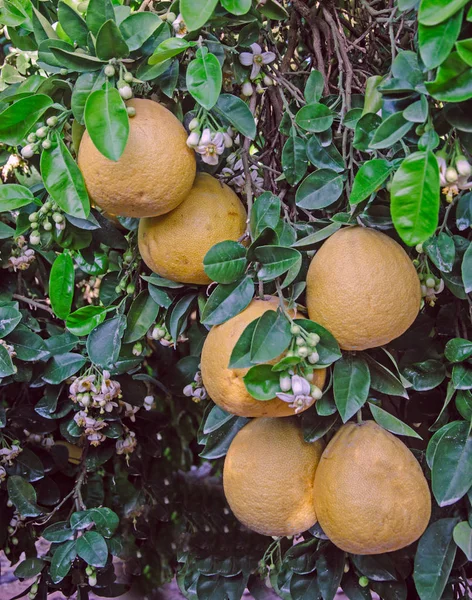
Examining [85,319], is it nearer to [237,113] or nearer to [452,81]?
[237,113]

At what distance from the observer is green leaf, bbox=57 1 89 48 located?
0.82 metres

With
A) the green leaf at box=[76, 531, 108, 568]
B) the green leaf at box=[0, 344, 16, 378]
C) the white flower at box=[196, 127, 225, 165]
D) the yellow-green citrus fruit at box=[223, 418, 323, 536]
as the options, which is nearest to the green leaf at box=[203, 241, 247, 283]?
the white flower at box=[196, 127, 225, 165]

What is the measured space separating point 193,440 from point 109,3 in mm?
1410

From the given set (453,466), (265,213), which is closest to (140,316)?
(265,213)

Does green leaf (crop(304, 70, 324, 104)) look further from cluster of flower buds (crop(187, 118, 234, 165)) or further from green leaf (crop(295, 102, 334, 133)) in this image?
cluster of flower buds (crop(187, 118, 234, 165))

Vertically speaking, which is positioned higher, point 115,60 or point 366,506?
point 115,60

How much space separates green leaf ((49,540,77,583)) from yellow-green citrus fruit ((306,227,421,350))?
72 centimetres

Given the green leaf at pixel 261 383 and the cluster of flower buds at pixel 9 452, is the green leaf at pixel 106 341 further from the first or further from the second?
the cluster of flower buds at pixel 9 452

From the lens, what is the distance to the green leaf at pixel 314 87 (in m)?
1.00

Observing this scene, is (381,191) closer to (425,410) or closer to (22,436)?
(425,410)

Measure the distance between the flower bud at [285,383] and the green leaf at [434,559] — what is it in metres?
0.38

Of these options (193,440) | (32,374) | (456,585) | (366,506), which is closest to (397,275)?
(366,506)

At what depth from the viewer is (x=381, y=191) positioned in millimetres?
880

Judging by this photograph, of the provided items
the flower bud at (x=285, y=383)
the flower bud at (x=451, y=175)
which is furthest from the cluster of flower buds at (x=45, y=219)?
the flower bud at (x=451, y=175)
